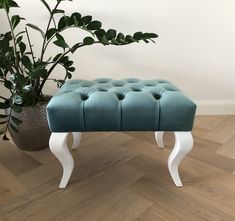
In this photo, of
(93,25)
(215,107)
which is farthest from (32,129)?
(215,107)

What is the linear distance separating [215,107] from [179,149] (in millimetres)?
1006

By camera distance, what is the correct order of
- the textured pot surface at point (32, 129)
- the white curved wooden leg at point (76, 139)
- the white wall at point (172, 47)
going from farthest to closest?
1. the white wall at point (172, 47)
2. the white curved wooden leg at point (76, 139)
3. the textured pot surface at point (32, 129)

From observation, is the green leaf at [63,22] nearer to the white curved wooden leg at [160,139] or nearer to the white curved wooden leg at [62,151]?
the white curved wooden leg at [62,151]

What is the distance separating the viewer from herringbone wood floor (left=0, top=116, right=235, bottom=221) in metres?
0.93

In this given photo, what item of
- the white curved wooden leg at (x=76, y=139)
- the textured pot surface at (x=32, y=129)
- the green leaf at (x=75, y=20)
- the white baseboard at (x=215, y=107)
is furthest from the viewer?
the white baseboard at (x=215, y=107)

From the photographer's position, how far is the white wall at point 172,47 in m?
1.56

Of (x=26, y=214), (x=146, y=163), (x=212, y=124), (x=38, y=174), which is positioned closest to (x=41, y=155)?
(x=38, y=174)

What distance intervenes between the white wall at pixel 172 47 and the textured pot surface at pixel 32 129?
1.65ft

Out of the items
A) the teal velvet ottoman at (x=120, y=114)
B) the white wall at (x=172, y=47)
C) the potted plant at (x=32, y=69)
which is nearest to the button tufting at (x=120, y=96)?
the teal velvet ottoman at (x=120, y=114)

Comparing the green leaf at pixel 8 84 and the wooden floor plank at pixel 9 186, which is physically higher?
the green leaf at pixel 8 84

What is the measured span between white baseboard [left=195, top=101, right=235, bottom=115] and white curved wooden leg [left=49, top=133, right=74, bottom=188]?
117cm

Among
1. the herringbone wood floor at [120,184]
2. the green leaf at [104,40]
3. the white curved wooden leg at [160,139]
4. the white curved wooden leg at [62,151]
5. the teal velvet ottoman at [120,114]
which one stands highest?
the green leaf at [104,40]

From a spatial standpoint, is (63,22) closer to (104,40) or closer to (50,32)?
(50,32)

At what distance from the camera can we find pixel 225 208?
3.13 feet
